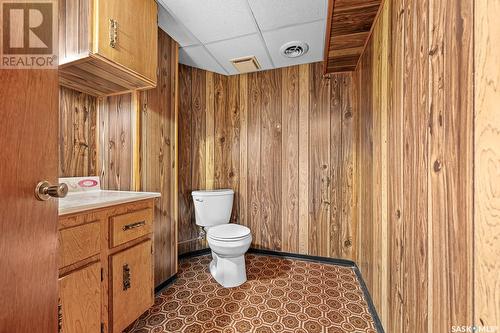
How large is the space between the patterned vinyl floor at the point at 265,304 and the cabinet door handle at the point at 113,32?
68.6 inches

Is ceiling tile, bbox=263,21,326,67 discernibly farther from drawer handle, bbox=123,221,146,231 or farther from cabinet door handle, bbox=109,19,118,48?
drawer handle, bbox=123,221,146,231

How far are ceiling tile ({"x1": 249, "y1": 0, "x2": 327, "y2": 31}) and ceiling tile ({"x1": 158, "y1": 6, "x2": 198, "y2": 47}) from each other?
63 centimetres

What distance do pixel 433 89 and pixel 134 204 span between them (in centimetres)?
157

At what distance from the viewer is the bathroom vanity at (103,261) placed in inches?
38.7

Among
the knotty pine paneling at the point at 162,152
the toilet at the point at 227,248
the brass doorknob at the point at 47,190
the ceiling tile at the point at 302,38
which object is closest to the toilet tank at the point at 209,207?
the toilet at the point at 227,248

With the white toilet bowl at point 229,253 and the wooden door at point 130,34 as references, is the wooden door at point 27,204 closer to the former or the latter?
the wooden door at point 130,34

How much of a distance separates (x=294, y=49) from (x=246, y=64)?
0.54 meters

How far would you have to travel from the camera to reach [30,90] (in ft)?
1.93

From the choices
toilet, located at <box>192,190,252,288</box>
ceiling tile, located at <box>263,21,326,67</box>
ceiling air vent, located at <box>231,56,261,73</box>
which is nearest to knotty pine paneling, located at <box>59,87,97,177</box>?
toilet, located at <box>192,190,252,288</box>

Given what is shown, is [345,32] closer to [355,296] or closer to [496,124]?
[496,124]

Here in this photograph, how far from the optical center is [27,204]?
567 mm

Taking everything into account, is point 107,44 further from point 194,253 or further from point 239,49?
point 194,253

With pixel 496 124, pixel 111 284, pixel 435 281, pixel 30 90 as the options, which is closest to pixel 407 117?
pixel 496 124

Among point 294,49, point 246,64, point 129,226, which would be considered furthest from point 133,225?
point 294,49
